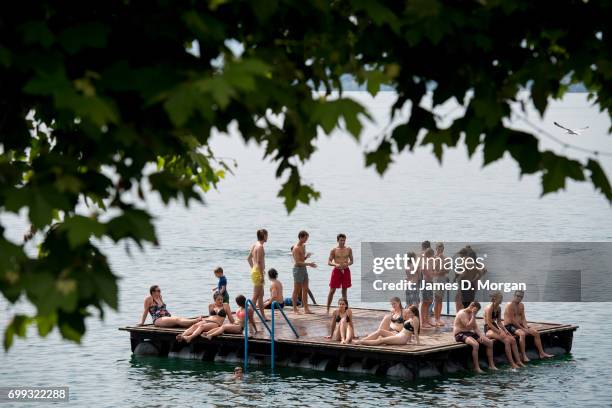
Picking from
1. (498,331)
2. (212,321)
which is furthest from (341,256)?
(498,331)

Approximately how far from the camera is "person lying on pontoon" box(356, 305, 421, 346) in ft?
87.2

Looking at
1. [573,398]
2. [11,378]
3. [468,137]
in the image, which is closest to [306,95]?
[468,137]

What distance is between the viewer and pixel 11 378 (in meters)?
31.3

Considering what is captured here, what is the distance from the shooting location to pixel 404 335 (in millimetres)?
26766

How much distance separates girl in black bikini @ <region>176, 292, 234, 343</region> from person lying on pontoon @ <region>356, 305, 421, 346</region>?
349 centimetres

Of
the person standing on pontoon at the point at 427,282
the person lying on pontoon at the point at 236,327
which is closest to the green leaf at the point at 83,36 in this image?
the person lying on pontoon at the point at 236,327

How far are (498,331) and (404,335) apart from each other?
2.98 meters

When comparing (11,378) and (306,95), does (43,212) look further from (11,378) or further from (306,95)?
(11,378)

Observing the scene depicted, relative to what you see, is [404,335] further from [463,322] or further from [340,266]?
[340,266]

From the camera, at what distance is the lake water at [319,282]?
27.2 m

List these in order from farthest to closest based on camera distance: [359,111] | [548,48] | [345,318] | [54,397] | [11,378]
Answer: [11,378] < [54,397] < [345,318] < [548,48] < [359,111]

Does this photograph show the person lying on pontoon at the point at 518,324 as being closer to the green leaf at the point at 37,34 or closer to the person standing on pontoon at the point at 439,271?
the person standing on pontoon at the point at 439,271

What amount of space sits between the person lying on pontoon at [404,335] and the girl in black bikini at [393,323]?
0.05 meters

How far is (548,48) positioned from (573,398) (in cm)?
2125
